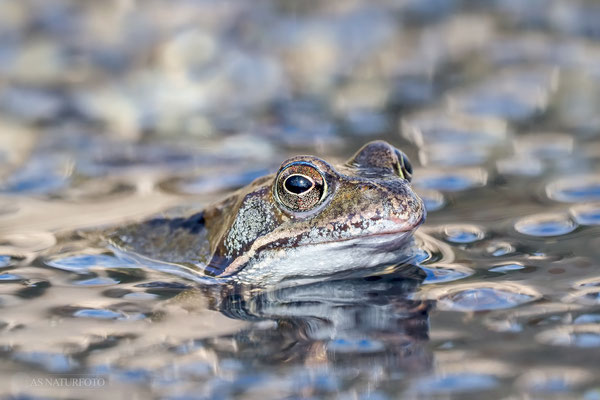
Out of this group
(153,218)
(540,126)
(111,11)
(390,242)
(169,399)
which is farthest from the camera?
(111,11)

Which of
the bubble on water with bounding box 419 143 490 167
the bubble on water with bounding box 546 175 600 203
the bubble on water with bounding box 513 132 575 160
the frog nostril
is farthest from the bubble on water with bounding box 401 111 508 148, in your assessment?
the frog nostril

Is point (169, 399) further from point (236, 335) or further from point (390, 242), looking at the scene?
point (390, 242)

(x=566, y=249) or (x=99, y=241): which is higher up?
(x=99, y=241)

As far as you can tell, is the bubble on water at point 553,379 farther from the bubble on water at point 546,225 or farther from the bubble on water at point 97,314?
the bubble on water at point 97,314

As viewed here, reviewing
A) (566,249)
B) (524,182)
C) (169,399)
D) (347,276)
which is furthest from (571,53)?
(169,399)

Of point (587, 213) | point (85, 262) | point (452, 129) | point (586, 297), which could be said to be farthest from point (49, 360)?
point (452, 129)

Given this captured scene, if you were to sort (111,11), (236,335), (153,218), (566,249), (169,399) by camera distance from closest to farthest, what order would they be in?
(169,399), (236,335), (566,249), (153,218), (111,11)

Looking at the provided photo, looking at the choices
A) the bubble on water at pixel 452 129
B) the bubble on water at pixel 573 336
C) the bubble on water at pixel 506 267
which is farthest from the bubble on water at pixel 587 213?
the bubble on water at pixel 452 129
